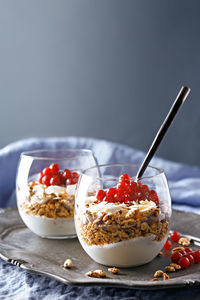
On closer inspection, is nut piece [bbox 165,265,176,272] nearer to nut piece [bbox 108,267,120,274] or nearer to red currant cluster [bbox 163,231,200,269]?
red currant cluster [bbox 163,231,200,269]

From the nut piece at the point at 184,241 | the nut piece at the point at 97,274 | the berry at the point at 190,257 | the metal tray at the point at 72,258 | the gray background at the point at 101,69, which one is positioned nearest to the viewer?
the metal tray at the point at 72,258

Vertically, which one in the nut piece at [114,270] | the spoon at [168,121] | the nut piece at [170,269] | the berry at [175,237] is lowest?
the berry at [175,237]

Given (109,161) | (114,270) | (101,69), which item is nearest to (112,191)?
(114,270)

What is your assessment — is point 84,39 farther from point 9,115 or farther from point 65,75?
point 9,115

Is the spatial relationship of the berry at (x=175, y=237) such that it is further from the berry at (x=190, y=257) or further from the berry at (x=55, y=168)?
the berry at (x=55, y=168)

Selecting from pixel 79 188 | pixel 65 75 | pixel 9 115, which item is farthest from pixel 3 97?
pixel 79 188

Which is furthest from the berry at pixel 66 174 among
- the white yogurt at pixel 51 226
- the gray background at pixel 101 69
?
the gray background at pixel 101 69

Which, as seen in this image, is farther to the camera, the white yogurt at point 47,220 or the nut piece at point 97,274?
the white yogurt at point 47,220
